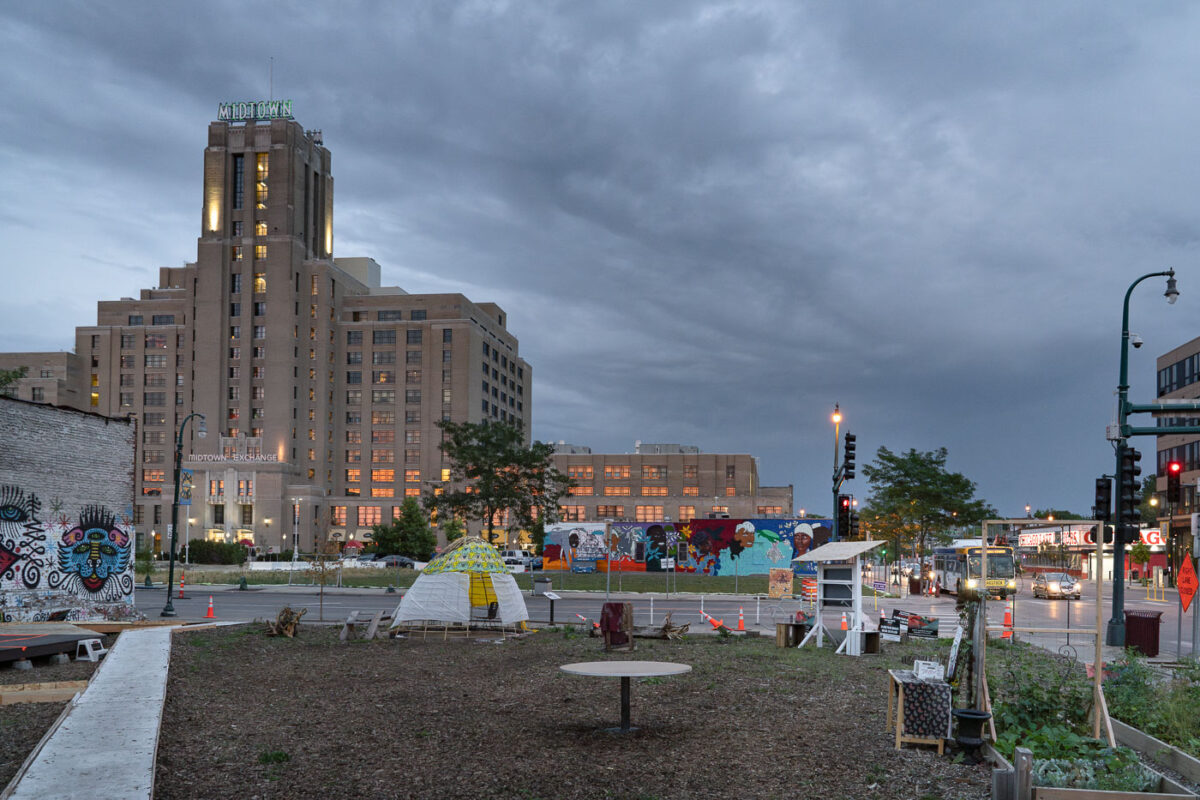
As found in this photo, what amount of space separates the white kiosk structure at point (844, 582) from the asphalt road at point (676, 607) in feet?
16.4

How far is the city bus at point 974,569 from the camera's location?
47.6 meters

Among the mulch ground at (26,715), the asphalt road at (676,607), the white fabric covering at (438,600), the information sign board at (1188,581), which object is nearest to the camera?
the mulch ground at (26,715)

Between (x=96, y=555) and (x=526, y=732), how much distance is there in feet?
61.7

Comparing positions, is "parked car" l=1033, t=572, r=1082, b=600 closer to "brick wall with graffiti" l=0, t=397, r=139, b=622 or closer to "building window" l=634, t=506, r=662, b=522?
"brick wall with graffiti" l=0, t=397, r=139, b=622

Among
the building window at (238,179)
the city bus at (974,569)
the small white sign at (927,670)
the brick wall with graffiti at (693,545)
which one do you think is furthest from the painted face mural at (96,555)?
the building window at (238,179)

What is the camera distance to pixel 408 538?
3263 inches

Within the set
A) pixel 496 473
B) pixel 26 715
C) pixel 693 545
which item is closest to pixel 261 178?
pixel 496 473

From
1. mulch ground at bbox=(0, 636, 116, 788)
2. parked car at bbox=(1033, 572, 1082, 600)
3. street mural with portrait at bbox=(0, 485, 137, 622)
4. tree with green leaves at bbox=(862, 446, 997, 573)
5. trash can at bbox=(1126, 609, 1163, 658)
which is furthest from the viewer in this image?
tree with green leaves at bbox=(862, 446, 997, 573)

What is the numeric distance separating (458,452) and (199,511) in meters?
62.9

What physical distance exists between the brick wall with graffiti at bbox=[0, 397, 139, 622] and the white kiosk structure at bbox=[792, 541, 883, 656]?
1831 cm

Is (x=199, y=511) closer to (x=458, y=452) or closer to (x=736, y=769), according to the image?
(x=458, y=452)

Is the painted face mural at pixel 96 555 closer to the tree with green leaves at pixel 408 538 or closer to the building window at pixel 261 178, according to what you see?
the tree with green leaves at pixel 408 538

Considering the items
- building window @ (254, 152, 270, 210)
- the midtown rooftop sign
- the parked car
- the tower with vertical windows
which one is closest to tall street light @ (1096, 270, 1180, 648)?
the parked car

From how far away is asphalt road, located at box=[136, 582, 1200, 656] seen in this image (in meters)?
31.2
